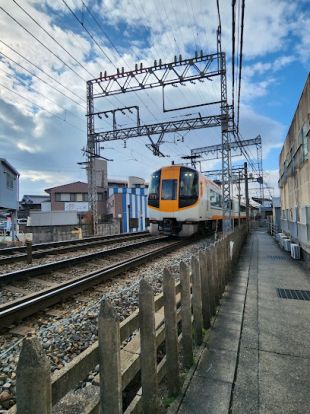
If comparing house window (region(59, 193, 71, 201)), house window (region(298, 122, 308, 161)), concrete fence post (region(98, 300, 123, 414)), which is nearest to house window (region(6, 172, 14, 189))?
house window (region(59, 193, 71, 201))

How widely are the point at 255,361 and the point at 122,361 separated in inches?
61.5

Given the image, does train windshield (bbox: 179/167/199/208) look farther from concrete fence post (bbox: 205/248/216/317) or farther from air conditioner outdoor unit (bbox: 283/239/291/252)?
concrete fence post (bbox: 205/248/216/317)

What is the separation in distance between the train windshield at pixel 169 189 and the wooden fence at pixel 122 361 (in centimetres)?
1001

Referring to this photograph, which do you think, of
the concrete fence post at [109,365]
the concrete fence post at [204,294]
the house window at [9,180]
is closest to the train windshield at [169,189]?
the concrete fence post at [204,294]

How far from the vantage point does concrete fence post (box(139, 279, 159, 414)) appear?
2066 mm

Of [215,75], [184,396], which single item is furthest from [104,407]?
[215,75]

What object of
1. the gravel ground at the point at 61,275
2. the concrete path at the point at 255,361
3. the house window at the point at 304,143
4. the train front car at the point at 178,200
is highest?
the house window at the point at 304,143

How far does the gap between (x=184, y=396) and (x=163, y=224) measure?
37.0 ft

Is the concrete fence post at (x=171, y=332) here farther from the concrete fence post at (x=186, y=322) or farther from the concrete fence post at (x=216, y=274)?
the concrete fence post at (x=216, y=274)

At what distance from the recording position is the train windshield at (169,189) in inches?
527

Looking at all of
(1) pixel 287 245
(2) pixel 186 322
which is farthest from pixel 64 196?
(2) pixel 186 322

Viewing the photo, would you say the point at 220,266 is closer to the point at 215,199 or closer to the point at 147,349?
the point at 147,349

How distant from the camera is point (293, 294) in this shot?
5480 millimetres

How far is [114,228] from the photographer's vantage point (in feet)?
98.9
